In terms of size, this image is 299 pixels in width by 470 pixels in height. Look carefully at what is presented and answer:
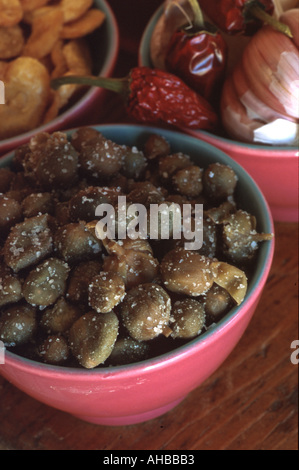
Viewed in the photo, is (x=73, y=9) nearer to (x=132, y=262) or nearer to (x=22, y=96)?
(x=22, y=96)

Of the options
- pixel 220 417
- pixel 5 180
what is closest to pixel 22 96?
pixel 5 180

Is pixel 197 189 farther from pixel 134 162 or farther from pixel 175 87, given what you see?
pixel 175 87

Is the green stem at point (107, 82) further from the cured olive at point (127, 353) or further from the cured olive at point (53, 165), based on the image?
the cured olive at point (127, 353)

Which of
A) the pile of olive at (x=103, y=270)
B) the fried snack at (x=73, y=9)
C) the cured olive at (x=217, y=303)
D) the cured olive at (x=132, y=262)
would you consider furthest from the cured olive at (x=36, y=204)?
the fried snack at (x=73, y=9)

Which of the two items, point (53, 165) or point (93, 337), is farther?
point (53, 165)

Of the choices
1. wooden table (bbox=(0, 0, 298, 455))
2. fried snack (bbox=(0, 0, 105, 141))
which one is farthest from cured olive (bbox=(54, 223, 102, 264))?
fried snack (bbox=(0, 0, 105, 141))

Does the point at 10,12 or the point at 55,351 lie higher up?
the point at 10,12

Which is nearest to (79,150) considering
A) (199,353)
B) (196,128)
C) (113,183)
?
(113,183)
